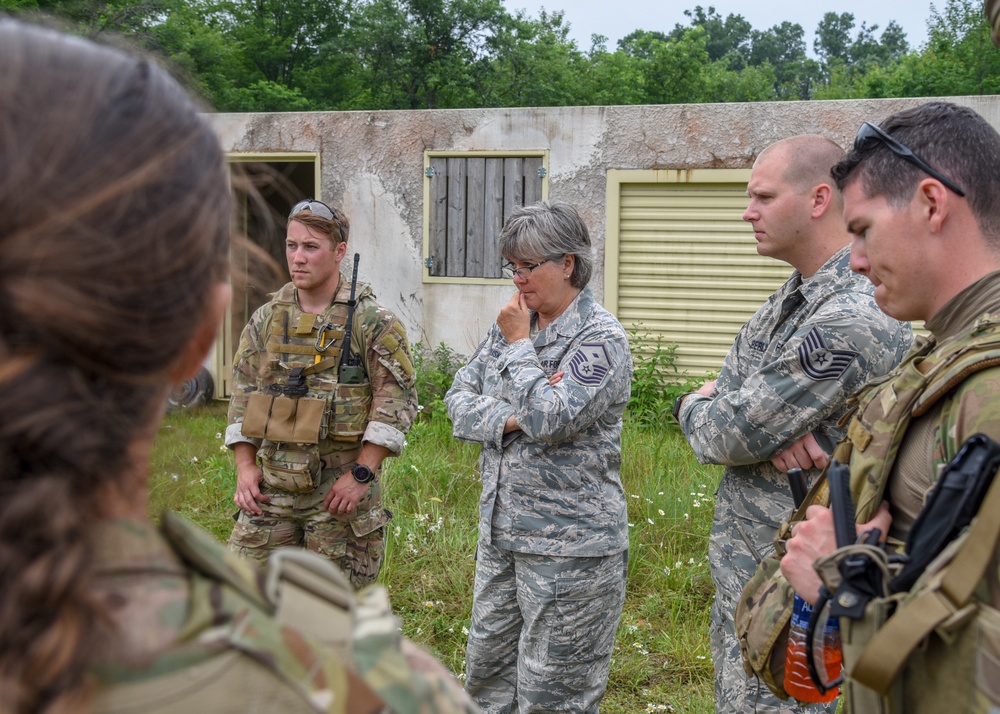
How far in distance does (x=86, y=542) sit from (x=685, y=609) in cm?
399

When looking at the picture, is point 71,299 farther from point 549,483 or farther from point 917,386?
point 549,483

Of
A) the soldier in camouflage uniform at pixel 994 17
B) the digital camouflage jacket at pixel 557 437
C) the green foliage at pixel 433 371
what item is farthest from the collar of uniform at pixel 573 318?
the green foliage at pixel 433 371

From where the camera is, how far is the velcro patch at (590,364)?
9.96 ft

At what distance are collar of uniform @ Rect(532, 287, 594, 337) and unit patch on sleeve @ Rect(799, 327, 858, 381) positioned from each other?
3.00 feet

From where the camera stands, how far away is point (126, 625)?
29.3 inches

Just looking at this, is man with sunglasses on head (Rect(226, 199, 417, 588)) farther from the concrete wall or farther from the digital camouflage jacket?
the concrete wall

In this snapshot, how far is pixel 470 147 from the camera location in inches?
292

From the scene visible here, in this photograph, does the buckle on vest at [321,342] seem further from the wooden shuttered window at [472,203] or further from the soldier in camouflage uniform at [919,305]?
the wooden shuttered window at [472,203]

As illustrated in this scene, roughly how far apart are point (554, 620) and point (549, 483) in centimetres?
47

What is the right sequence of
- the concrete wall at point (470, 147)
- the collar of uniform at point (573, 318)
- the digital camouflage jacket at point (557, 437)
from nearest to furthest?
the digital camouflage jacket at point (557, 437), the collar of uniform at point (573, 318), the concrete wall at point (470, 147)

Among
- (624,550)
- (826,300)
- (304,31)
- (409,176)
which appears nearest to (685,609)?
(624,550)

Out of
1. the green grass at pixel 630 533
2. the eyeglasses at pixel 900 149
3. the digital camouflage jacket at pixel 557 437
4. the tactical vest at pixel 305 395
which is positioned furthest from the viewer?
the green grass at pixel 630 533

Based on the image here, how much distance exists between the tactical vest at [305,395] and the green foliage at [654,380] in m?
3.40

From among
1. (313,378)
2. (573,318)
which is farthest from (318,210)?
(573,318)
